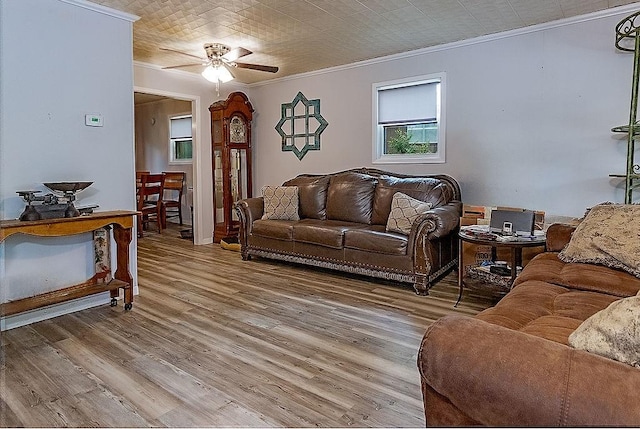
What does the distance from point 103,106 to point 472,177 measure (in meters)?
3.53

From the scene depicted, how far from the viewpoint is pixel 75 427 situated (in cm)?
177

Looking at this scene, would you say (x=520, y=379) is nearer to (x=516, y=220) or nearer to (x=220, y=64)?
(x=516, y=220)

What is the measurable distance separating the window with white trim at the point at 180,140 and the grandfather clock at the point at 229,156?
1.85 meters

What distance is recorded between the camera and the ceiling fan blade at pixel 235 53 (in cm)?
403

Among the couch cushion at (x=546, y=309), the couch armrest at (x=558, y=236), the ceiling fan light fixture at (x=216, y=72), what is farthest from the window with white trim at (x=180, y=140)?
the couch cushion at (x=546, y=309)

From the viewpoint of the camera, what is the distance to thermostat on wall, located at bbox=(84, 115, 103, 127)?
10.7ft

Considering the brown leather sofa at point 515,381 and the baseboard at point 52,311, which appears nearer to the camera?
the brown leather sofa at point 515,381

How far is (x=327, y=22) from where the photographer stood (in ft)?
12.2

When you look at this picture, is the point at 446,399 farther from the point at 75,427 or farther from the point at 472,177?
the point at 472,177

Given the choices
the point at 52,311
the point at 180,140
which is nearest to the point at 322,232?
the point at 52,311

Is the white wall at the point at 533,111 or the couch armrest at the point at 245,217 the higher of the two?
the white wall at the point at 533,111

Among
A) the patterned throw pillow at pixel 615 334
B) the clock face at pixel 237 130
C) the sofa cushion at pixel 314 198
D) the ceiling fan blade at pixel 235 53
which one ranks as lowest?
the patterned throw pillow at pixel 615 334

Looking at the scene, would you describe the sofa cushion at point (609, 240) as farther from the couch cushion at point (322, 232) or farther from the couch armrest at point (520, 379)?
the couch cushion at point (322, 232)

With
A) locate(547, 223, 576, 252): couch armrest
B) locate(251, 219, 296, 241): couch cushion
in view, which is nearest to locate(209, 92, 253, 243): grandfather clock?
locate(251, 219, 296, 241): couch cushion
